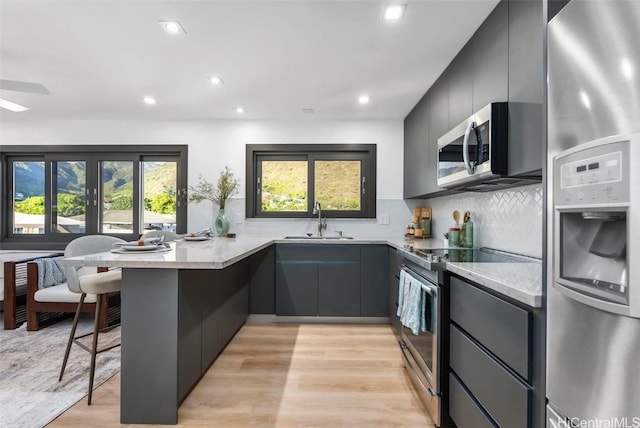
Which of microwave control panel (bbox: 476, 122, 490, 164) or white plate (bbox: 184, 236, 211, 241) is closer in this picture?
microwave control panel (bbox: 476, 122, 490, 164)

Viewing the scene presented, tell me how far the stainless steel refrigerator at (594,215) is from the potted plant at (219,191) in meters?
3.27

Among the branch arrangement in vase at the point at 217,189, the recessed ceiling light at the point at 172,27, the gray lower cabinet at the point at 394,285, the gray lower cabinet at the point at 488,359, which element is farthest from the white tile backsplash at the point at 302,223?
the gray lower cabinet at the point at 488,359

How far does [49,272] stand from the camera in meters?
3.21

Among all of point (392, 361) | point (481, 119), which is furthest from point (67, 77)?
point (392, 361)

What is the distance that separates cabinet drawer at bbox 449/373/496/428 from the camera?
4.32 feet

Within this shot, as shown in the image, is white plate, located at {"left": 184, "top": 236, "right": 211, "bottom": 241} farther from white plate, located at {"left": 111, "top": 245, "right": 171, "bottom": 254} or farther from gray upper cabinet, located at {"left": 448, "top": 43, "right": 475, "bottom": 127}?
gray upper cabinet, located at {"left": 448, "top": 43, "right": 475, "bottom": 127}

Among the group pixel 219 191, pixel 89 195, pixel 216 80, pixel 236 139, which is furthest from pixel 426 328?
pixel 89 195

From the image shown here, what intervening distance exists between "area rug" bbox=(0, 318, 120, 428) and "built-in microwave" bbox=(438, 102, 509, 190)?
8.69 feet

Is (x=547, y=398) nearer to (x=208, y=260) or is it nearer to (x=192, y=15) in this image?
(x=208, y=260)

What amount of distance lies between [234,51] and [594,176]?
7.19 ft

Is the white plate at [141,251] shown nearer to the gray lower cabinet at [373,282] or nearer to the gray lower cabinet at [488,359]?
the gray lower cabinet at [488,359]

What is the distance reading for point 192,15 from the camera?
1855 millimetres

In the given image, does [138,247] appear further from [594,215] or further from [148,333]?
[594,215]

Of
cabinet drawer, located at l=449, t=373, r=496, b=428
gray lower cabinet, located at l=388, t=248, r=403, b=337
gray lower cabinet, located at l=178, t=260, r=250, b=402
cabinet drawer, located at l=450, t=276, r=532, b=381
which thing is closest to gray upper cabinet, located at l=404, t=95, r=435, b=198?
gray lower cabinet, located at l=388, t=248, r=403, b=337
